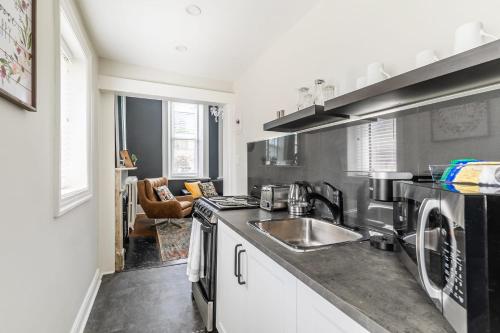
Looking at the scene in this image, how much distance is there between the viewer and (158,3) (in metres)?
1.78

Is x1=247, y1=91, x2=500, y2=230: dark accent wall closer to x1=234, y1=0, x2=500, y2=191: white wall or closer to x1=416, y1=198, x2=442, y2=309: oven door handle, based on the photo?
x1=234, y1=0, x2=500, y2=191: white wall

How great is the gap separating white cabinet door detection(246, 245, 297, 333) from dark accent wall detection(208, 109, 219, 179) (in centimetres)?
543

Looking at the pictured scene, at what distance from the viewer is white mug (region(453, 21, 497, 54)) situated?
2.72 feet

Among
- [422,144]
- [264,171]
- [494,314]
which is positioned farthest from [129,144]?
[494,314]

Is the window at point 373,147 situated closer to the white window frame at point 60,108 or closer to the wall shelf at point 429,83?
the wall shelf at point 429,83

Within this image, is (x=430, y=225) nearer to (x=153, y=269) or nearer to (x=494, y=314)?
(x=494, y=314)

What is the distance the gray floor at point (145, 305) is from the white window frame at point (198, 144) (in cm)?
362

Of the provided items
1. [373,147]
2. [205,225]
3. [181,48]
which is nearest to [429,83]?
[373,147]

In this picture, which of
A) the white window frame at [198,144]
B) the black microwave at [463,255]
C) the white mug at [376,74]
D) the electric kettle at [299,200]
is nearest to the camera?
the black microwave at [463,255]

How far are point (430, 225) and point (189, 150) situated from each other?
6176mm

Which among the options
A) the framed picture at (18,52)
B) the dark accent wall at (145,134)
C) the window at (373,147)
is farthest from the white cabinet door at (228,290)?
the dark accent wall at (145,134)

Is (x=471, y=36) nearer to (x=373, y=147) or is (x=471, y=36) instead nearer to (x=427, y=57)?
(x=427, y=57)

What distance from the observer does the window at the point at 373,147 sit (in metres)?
1.25

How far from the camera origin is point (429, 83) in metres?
0.88
